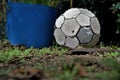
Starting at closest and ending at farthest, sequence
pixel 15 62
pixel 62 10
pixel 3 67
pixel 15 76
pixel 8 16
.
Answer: pixel 15 76 → pixel 3 67 → pixel 15 62 → pixel 8 16 → pixel 62 10

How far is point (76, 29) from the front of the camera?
466 centimetres

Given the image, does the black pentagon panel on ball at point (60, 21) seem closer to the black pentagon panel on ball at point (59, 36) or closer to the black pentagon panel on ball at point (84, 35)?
the black pentagon panel on ball at point (59, 36)

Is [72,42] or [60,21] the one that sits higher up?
[60,21]

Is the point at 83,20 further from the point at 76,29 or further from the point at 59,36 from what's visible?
the point at 59,36

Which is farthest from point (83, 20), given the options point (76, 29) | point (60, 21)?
point (60, 21)

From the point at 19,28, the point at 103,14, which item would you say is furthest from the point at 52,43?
the point at 103,14

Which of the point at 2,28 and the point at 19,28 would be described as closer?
the point at 19,28

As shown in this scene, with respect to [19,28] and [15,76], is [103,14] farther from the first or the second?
[15,76]

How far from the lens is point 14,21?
5004 mm

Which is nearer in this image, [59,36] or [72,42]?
[72,42]

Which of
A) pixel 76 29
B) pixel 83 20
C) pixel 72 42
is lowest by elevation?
pixel 72 42

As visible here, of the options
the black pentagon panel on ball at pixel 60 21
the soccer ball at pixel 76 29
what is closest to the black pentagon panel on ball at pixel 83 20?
the soccer ball at pixel 76 29

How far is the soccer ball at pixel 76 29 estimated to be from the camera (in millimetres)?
4652

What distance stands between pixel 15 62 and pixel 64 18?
1.80 m
